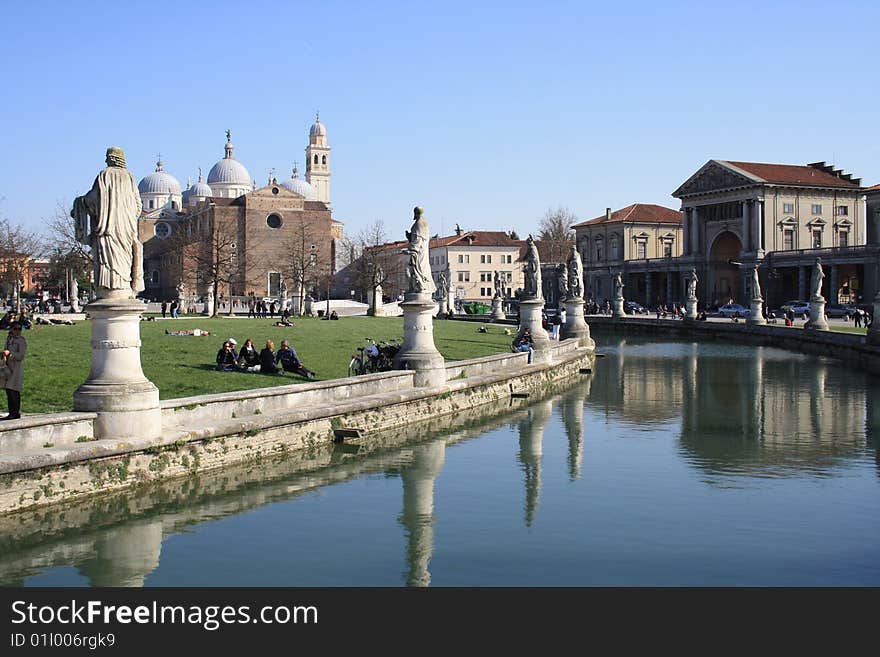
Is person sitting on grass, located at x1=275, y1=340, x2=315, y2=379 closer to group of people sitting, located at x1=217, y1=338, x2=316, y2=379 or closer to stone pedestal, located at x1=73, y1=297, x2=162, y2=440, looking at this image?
group of people sitting, located at x1=217, y1=338, x2=316, y2=379

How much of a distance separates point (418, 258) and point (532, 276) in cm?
1126

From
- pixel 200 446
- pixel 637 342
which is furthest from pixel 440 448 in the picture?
pixel 637 342

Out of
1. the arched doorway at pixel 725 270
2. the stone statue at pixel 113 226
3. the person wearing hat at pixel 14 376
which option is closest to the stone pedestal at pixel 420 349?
the stone statue at pixel 113 226

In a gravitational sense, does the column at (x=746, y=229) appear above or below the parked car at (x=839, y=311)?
above

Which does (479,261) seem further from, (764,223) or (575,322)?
(575,322)

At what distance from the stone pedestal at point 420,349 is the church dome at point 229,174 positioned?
106 meters

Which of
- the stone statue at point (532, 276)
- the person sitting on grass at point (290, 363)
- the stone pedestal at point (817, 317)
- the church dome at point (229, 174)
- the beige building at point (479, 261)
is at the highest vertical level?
the church dome at point (229, 174)

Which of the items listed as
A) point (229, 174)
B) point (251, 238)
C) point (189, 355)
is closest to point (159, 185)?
point (229, 174)

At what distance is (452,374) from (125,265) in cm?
1091

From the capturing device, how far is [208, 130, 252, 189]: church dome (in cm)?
12212

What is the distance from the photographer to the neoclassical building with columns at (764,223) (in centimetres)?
8588

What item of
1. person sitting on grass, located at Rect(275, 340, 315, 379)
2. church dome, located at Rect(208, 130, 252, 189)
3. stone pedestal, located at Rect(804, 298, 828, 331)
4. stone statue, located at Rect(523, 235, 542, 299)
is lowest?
person sitting on grass, located at Rect(275, 340, 315, 379)

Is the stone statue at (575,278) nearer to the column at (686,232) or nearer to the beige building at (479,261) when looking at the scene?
the column at (686,232)

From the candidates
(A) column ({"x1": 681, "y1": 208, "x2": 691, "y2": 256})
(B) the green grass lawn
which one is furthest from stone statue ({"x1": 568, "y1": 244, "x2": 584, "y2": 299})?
(A) column ({"x1": 681, "y1": 208, "x2": 691, "y2": 256})
